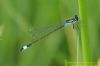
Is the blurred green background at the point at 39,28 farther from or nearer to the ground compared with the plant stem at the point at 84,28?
nearer to the ground

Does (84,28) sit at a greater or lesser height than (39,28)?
greater

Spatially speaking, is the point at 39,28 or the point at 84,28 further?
the point at 39,28

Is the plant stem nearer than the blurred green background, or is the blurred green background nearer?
the plant stem

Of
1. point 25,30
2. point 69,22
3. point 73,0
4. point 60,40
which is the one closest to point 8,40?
point 25,30

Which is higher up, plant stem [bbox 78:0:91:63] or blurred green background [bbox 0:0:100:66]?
plant stem [bbox 78:0:91:63]

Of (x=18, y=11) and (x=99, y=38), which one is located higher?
(x=18, y=11)

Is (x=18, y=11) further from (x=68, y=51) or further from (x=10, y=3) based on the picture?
(x=68, y=51)

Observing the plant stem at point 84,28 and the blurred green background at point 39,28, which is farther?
the blurred green background at point 39,28

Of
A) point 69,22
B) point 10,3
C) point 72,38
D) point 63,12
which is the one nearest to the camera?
point 69,22
